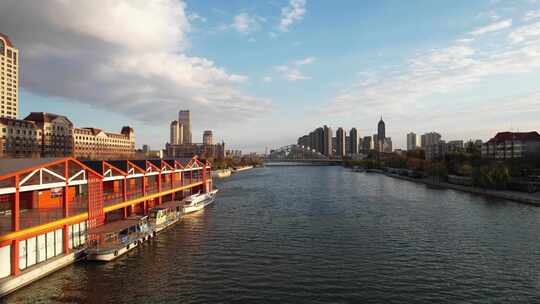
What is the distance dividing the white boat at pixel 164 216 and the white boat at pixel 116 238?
6.47ft

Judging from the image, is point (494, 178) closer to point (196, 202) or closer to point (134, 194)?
point (196, 202)

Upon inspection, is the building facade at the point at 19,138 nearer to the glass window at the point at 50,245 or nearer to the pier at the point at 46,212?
the pier at the point at 46,212

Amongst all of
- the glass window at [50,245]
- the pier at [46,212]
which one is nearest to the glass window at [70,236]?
the pier at [46,212]

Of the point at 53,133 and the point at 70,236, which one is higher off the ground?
the point at 53,133

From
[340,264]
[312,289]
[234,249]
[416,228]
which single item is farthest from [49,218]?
[416,228]

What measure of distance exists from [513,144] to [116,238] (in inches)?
4541

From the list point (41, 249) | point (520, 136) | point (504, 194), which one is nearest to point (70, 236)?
point (41, 249)

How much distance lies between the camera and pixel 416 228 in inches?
1505

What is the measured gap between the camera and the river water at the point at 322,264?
826 inches

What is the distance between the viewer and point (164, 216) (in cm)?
3972

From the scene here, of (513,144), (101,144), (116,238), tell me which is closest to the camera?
(116,238)

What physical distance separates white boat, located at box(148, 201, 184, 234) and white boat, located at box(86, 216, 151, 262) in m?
1.97

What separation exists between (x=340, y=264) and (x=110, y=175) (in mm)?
23515

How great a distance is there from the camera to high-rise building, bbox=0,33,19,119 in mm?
125438
